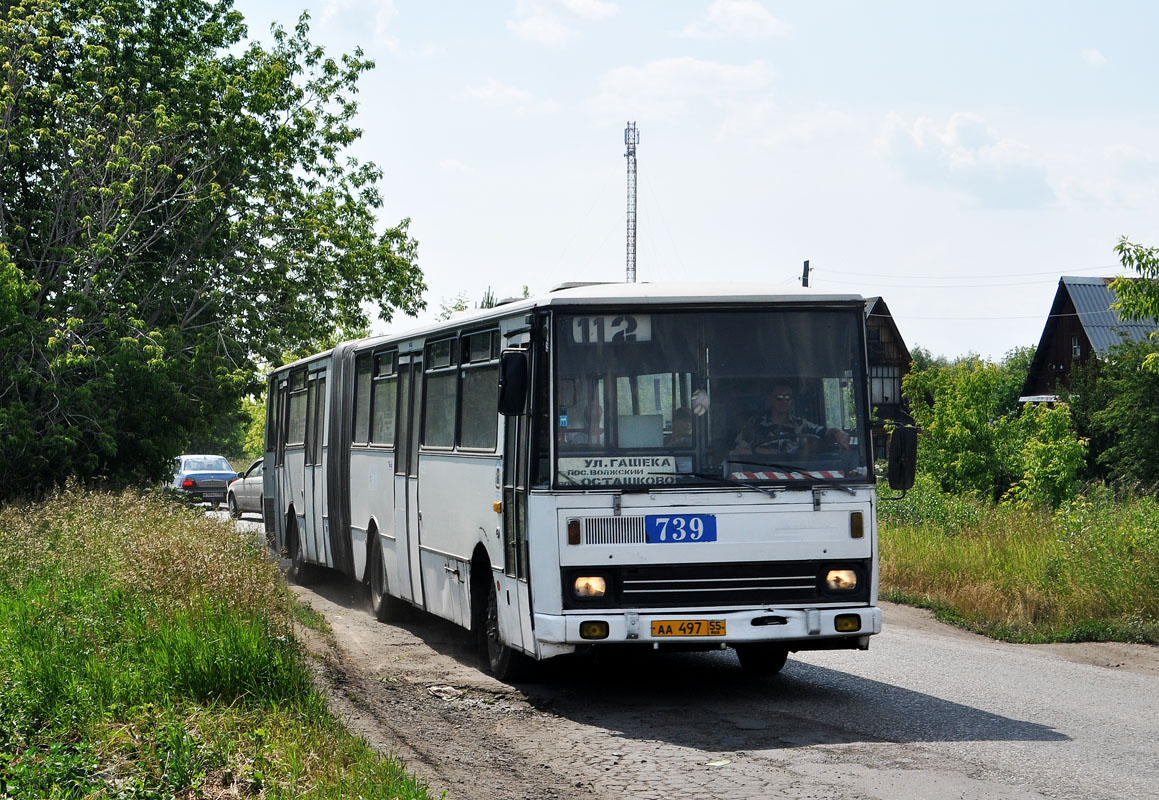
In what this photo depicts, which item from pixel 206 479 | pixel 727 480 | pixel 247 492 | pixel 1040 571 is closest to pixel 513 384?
pixel 727 480

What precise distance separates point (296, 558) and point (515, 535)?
10.4m

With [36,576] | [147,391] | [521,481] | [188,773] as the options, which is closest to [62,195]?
[147,391]

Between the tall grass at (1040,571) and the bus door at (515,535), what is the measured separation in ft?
19.8

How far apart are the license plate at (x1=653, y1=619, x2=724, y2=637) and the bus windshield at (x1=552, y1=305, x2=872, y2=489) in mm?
902

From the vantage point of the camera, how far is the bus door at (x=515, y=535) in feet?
32.7

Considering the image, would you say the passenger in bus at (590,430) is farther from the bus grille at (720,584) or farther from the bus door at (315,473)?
the bus door at (315,473)

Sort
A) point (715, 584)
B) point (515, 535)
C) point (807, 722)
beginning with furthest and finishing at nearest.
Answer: point (515, 535)
point (715, 584)
point (807, 722)

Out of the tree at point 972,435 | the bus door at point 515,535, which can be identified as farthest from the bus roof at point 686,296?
the tree at point 972,435

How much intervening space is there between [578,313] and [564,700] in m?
2.75

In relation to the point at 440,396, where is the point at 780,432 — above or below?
below

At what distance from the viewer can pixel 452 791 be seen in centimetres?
728

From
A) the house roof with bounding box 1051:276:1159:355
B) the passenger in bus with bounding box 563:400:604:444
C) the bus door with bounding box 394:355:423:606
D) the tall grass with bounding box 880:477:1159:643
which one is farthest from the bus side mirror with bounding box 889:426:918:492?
the house roof with bounding box 1051:276:1159:355

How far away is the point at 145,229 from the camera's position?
2694 cm

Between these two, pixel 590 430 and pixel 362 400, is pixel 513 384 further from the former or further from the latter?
pixel 362 400
